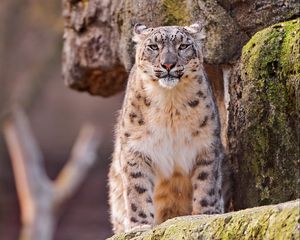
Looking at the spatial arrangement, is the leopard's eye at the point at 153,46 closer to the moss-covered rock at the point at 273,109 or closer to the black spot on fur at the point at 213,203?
the moss-covered rock at the point at 273,109

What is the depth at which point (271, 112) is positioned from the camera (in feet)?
25.2

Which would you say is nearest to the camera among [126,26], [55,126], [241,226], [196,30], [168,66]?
[241,226]

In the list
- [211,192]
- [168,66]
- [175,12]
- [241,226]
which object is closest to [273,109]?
[168,66]

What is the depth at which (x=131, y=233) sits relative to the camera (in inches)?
293

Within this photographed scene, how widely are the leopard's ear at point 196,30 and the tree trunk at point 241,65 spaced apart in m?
0.35

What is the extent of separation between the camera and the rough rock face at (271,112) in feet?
24.7

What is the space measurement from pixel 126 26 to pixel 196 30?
1.43 meters

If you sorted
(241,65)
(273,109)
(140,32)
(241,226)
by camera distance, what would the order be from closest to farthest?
(241,226)
(273,109)
(241,65)
(140,32)

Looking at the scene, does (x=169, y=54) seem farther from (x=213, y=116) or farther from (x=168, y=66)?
(x=213, y=116)

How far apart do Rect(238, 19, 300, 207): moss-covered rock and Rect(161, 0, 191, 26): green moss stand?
44.9 inches

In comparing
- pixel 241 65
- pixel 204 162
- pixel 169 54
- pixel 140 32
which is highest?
pixel 140 32

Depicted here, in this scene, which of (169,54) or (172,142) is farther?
(172,142)

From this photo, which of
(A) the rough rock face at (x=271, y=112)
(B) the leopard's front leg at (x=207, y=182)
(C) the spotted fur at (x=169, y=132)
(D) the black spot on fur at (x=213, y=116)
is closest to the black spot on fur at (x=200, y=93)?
(C) the spotted fur at (x=169, y=132)

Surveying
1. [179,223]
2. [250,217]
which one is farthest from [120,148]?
[250,217]
